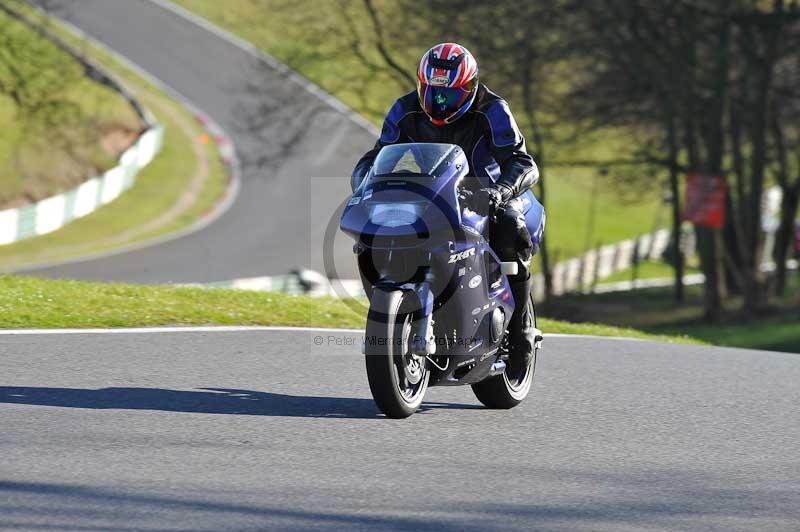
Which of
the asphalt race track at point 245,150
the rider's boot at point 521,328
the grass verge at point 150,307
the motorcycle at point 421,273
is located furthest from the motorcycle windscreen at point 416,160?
the asphalt race track at point 245,150

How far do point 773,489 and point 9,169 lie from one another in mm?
38184

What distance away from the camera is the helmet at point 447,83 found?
7.73m

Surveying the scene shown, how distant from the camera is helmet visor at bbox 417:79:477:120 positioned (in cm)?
776

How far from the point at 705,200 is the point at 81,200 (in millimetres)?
18701

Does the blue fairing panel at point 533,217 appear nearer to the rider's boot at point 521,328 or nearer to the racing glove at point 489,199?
the rider's boot at point 521,328

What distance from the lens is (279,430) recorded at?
23.5ft

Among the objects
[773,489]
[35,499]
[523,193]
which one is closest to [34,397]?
[35,499]

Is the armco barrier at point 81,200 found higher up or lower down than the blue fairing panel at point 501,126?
higher up

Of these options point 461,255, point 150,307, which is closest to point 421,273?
point 461,255

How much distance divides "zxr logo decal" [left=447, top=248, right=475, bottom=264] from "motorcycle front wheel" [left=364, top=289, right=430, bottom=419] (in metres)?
0.32

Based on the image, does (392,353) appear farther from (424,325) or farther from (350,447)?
(350,447)

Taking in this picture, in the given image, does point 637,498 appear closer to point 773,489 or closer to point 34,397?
point 773,489

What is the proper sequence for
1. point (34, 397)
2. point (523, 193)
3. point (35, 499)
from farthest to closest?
point (523, 193) < point (34, 397) < point (35, 499)

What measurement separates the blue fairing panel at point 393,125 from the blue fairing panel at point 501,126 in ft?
1.70
